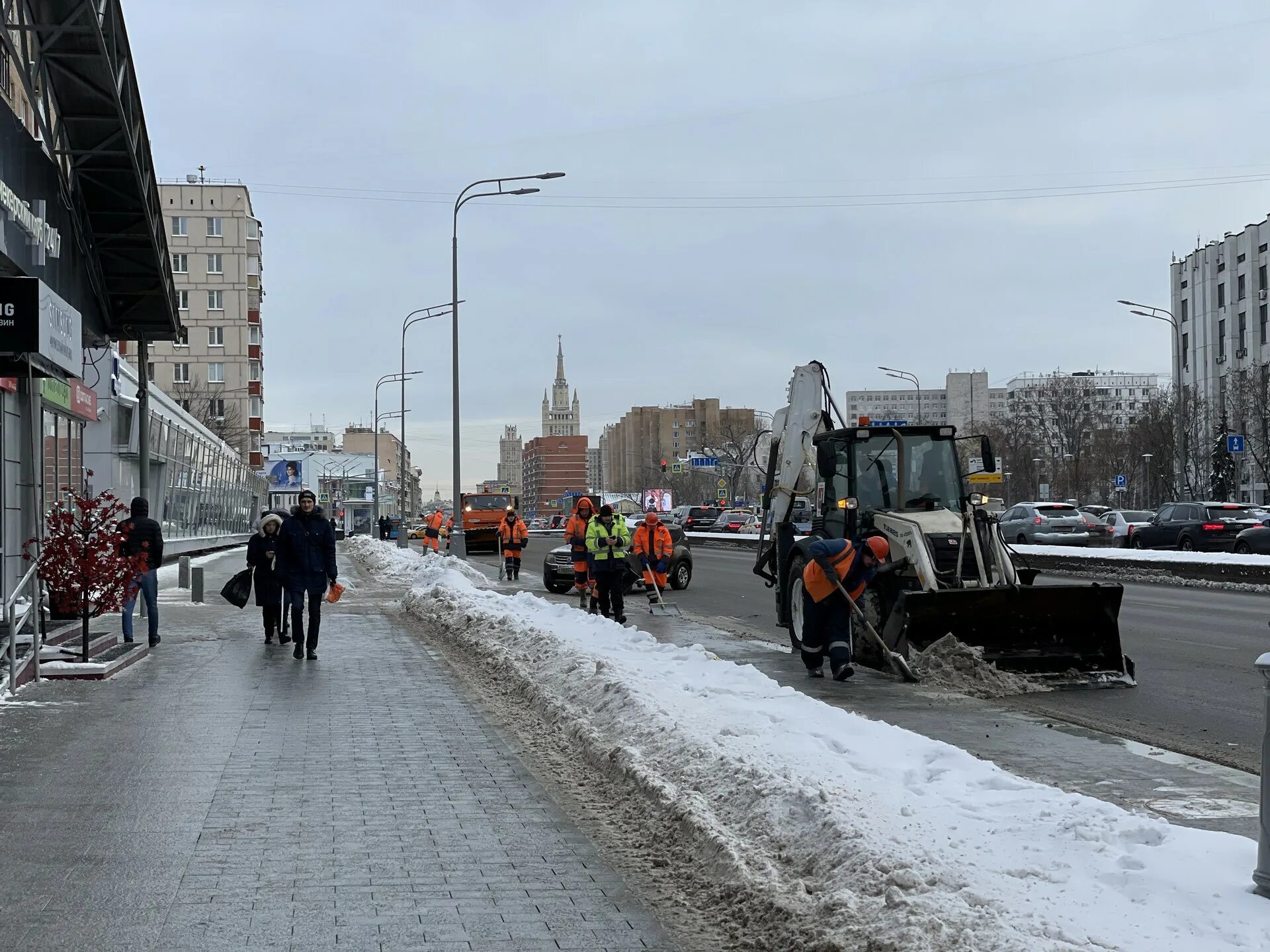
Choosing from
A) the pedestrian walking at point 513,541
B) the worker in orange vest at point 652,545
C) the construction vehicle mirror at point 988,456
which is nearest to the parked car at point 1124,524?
the pedestrian walking at point 513,541

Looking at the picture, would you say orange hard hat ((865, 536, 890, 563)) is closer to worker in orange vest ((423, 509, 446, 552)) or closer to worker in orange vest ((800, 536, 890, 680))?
worker in orange vest ((800, 536, 890, 680))

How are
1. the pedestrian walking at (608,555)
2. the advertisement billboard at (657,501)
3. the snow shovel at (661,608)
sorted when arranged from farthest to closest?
the advertisement billboard at (657,501)
the snow shovel at (661,608)
the pedestrian walking at (608,555)

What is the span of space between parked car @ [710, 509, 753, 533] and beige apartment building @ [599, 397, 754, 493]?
178 feet

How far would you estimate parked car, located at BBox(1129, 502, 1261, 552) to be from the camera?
3706 cm

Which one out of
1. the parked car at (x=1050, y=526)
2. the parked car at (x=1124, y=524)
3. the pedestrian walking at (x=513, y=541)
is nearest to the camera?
the pedestrian walking at (x=513, y=541)

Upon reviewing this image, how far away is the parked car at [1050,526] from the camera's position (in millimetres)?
41531

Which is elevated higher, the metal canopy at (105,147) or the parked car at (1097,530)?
the metal canopy at (105,147)

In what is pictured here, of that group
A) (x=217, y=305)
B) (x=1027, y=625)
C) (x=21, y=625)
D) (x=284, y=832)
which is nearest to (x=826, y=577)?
(x=1027, y=625)

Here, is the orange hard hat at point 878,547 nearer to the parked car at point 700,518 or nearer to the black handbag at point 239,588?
the black handbag at point 239,588

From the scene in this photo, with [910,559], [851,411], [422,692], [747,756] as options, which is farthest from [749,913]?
[851,411]

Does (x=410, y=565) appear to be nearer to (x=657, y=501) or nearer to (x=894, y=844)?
(x=894, y=844)

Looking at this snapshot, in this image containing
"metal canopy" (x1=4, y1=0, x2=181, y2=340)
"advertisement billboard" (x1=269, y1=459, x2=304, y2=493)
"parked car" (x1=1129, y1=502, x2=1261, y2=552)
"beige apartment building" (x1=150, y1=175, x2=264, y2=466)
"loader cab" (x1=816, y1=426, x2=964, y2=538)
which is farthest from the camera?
"beige apartment building" (x1=150, y1=175, x2=264, y2=466)

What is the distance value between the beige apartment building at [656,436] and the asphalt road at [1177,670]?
107m

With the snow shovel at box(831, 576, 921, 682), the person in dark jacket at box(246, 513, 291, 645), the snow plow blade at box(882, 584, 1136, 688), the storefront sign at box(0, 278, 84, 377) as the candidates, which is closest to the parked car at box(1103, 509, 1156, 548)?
the snow plow blade at box(882, 584, 1136, 688)
